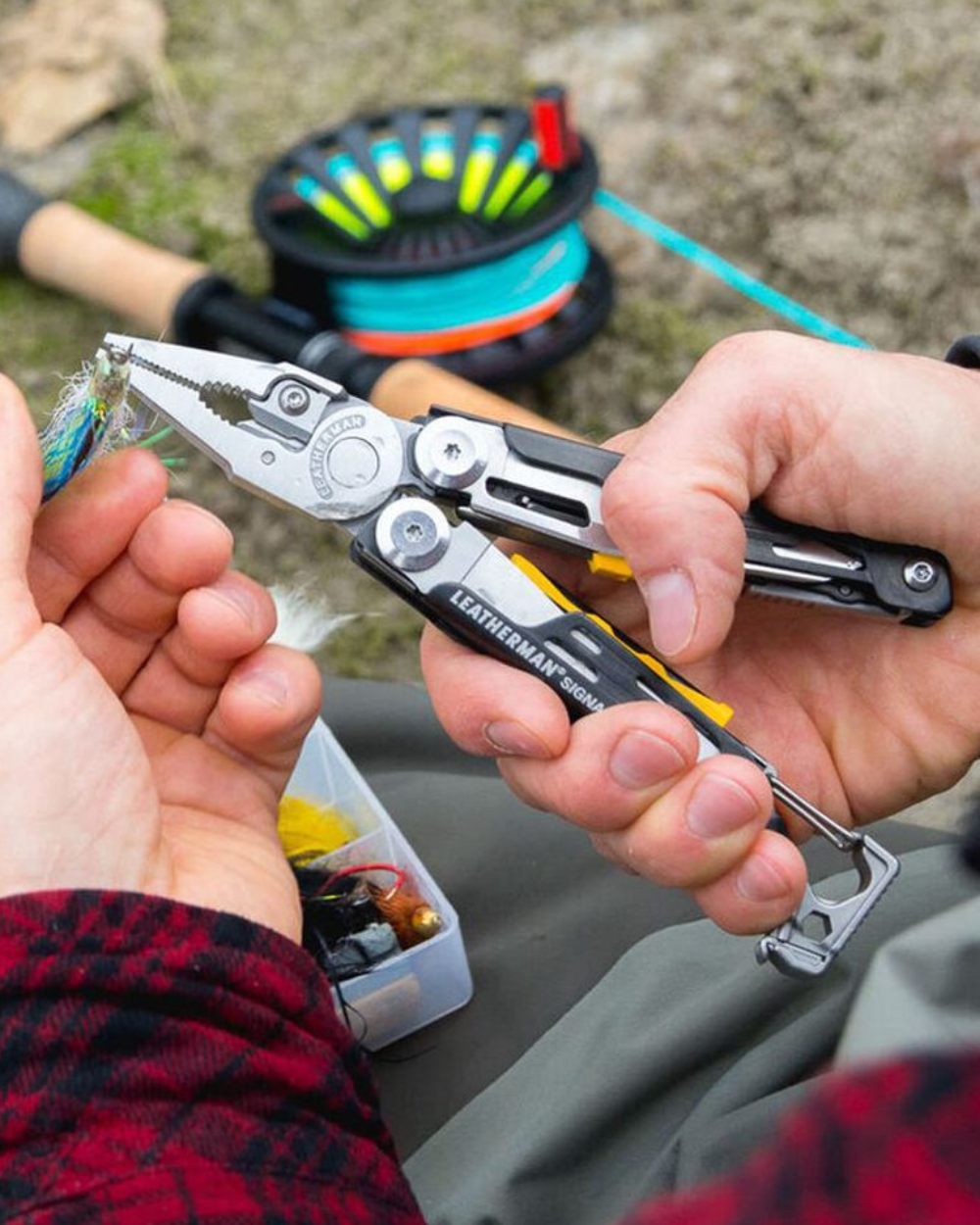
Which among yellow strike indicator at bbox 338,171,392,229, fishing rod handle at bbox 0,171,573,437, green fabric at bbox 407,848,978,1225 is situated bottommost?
fishing rod handle at bbox 0,171,573,437

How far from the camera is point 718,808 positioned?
1041 millimetres

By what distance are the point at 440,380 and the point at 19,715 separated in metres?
1.24

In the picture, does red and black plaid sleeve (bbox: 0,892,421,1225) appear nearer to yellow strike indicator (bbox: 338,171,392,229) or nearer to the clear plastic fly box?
the clear plastic fly box

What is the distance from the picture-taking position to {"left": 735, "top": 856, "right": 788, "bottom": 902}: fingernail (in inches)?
41.5

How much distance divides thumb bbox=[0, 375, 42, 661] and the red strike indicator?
1.55 metres

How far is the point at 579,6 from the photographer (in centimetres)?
319

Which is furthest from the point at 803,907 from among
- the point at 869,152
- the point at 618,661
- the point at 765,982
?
the point at 869,152

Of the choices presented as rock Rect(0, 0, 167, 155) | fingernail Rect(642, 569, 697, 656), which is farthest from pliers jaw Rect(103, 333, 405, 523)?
rock Rect(0, 0, 167, 155)

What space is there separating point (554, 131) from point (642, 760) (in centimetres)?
164

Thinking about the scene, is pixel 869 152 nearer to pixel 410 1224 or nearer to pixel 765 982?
pixel 765 982

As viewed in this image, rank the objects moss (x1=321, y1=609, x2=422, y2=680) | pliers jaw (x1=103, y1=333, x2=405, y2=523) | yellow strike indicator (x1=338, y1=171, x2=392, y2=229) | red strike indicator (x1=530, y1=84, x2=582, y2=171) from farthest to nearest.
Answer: yellow strike indicator (x1=338, y1=171, x2=392, y2=229) → red strike indicator (x1=530, y1=84, x2=582, y2=171) → moss (x1=321, y1=609, x2=422, y2=680) → pliers jaw (x1=103, y1=333, x2=405, y2=523)

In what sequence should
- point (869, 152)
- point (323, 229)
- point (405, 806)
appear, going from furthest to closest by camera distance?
point (869, 152), point (323, 229), point (405, 806)

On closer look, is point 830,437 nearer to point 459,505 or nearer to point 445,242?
point 459,505

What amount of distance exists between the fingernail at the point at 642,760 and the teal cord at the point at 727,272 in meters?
1.47
